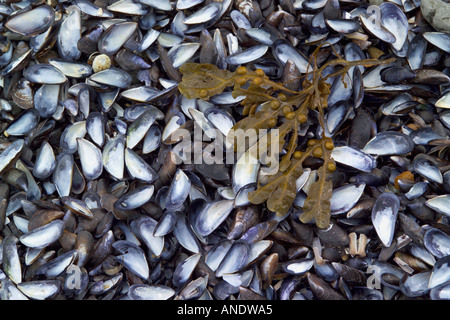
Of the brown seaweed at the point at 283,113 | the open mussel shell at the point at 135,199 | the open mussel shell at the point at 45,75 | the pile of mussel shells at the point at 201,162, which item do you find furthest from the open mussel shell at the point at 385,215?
the open mussel shell at the point at 45,75

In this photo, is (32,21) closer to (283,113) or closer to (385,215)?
(283,113)

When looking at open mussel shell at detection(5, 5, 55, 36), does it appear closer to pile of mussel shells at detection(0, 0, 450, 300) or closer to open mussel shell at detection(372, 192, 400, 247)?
pile of mussel shells at detection(0, 0, 450, 300)

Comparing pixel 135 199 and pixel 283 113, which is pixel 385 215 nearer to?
pixel 283 113

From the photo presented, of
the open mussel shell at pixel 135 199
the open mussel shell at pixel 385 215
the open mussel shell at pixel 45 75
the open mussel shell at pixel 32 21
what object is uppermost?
the open mussel shell at pixel 32 21

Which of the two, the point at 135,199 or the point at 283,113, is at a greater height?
the point at 283,113

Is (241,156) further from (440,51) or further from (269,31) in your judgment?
(440,51)

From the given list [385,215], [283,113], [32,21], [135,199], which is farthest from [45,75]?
[385,215]

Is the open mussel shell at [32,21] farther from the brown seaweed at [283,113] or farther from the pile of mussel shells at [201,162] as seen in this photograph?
the brown seaweed at [283,113]

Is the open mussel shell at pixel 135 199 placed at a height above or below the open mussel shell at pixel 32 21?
below

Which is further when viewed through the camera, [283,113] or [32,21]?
[32,21]

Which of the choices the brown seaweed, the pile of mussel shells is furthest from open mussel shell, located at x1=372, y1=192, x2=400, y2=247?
the brown seaweed
